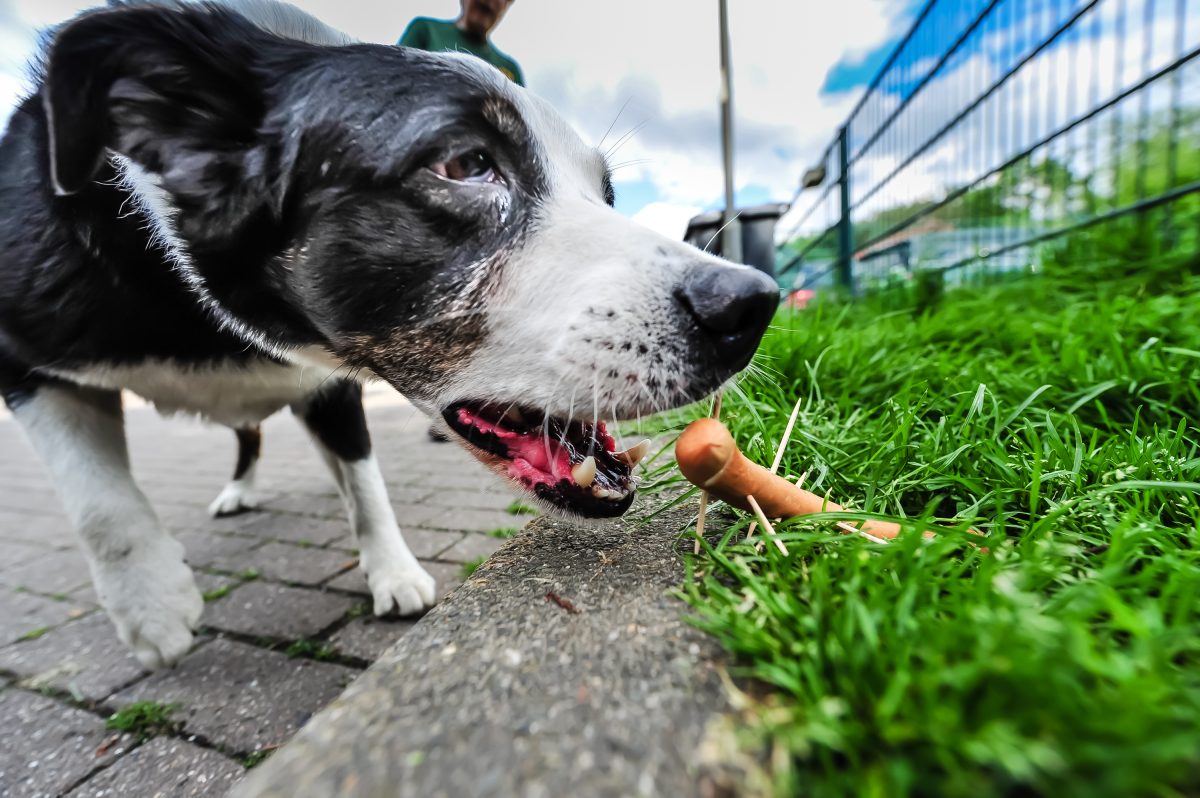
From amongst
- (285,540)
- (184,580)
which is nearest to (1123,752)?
(184,580)

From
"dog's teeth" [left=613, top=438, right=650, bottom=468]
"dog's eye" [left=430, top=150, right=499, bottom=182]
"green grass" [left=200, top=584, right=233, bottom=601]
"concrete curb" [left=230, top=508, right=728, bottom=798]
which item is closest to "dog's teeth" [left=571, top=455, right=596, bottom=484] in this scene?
"dog's teeth" [left=613, top=438, right=650, bottom=468]

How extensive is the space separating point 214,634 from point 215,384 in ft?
2.49

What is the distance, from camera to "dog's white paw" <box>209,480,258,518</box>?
3.32 m

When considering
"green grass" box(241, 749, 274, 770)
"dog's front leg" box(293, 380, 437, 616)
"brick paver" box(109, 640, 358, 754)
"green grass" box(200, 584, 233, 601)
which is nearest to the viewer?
"green grass" box(241, 749, 274, 770)

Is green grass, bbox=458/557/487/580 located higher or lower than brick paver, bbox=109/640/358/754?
higher

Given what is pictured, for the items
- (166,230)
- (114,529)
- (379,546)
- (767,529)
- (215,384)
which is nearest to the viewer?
(767,529)

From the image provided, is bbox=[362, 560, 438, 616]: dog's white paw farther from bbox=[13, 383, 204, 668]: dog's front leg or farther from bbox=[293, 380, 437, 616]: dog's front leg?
bbox=[13, 383, 204, 668]: dog's front leg

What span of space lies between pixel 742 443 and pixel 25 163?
7.33 ft

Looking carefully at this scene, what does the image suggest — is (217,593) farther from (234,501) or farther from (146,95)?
(146,95)

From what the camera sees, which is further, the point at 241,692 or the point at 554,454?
the point at 241,692

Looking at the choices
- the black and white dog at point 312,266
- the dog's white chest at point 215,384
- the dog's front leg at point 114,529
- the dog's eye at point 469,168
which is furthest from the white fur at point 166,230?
the dog's eye at point 469,168

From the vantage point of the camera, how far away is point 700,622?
90 cm

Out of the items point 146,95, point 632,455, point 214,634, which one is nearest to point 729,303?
point 632,455

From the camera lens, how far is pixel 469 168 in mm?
1522
